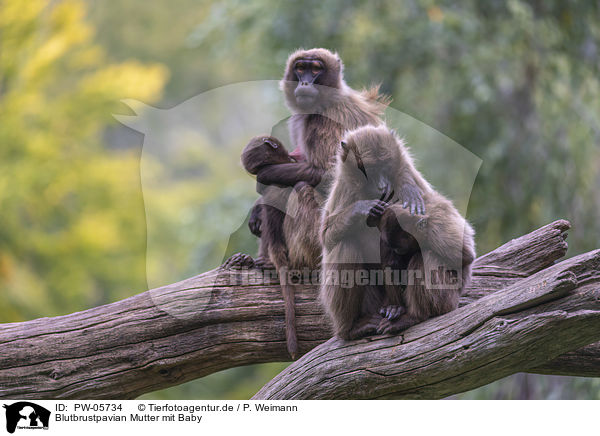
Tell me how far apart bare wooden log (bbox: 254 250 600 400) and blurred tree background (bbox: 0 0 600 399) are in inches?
103

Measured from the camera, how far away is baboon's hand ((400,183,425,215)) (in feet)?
12.4

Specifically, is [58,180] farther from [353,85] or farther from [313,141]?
[313,141]

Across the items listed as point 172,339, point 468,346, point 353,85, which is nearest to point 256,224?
point 172,339

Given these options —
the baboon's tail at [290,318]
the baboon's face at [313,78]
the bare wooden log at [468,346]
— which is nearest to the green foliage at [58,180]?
the baboon's face at [313,78]

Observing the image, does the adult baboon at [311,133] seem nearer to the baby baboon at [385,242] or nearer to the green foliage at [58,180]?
the baby baboon at [385,242]

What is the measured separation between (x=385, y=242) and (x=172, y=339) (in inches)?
73.9

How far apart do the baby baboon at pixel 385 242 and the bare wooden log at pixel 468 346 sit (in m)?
0.15

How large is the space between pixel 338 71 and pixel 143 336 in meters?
2.61

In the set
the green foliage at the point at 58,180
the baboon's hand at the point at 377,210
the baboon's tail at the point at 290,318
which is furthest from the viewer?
the green foliage at the point at 58,180

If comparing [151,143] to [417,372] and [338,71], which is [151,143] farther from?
[417,372]
